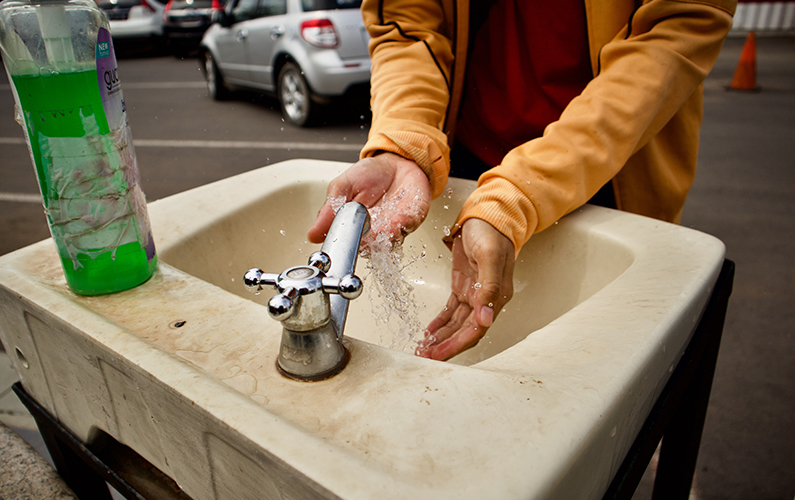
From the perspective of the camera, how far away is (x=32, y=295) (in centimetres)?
72

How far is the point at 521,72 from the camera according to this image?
113 cm


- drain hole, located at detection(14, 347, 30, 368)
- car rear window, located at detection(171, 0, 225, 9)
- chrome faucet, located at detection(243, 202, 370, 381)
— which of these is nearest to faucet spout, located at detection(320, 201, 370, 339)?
chrome faucet, located at detection(243, 202, 370, 381)

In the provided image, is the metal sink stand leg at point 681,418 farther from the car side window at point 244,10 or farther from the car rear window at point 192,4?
the car rear window at point 192,4

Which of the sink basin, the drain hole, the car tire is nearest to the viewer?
the sink basin

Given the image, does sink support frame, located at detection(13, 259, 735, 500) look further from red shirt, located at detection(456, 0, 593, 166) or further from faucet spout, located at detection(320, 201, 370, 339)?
red shirt, located at detection(456, 0, 593, 166)

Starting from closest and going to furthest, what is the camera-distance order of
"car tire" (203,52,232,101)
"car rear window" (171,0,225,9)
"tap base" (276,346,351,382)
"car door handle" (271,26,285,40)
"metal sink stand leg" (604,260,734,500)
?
"tap base" (276,346,351,382), "metal sink stand leg" (604,260,734,500), "car door handle" (271,26,285,40), "car tire" (203,52,232,101), "car rear window" (171,0,225,9)

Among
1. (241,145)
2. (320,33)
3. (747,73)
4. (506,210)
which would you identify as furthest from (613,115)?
(747,73)

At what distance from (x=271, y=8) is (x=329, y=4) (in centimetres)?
80

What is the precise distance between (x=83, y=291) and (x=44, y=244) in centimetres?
21

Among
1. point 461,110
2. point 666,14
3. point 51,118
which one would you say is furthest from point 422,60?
point 51,118

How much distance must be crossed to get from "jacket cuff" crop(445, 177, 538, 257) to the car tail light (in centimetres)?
432

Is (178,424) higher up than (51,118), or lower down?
lower down

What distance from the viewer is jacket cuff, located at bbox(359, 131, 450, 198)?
1.04 m

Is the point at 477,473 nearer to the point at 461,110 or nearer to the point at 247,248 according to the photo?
the point at 247,248
